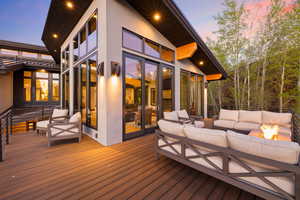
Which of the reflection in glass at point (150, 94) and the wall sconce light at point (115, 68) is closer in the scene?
the wall sconce light at point (115, 68)

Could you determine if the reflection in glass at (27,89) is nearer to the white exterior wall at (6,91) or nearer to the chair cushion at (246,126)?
the white exterior wall at (6,91)

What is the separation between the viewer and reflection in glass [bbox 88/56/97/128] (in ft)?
12.0

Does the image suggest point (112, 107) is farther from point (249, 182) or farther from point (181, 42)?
point (181, 42)

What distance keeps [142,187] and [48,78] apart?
37.5ft

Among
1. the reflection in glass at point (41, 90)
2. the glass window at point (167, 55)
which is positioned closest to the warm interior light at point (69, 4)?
the glass window at point (167, 55)

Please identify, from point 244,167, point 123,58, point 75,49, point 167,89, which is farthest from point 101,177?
point 75,49

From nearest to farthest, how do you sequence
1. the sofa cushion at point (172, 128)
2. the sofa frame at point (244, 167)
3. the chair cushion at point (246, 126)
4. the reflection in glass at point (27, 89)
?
1. the sofa frame at point (244, 167)
2. the sofa cushion at point (172, 128)
3. the chair cushion at point (246, 126)
4. the reflection in glass at point (27, 89)

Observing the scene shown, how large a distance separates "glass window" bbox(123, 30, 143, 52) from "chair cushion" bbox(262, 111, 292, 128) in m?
4.95

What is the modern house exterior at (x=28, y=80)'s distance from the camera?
732 centimetres

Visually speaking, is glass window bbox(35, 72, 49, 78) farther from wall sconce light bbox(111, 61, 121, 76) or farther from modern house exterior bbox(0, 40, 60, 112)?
wall sconce light bbox(111, 61, 121, 76)

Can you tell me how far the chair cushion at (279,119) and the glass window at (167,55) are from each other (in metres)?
4.11

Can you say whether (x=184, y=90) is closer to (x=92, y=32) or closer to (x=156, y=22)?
(x=156, y=22)

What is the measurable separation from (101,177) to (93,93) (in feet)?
8.71

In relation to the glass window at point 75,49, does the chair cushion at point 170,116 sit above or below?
below
